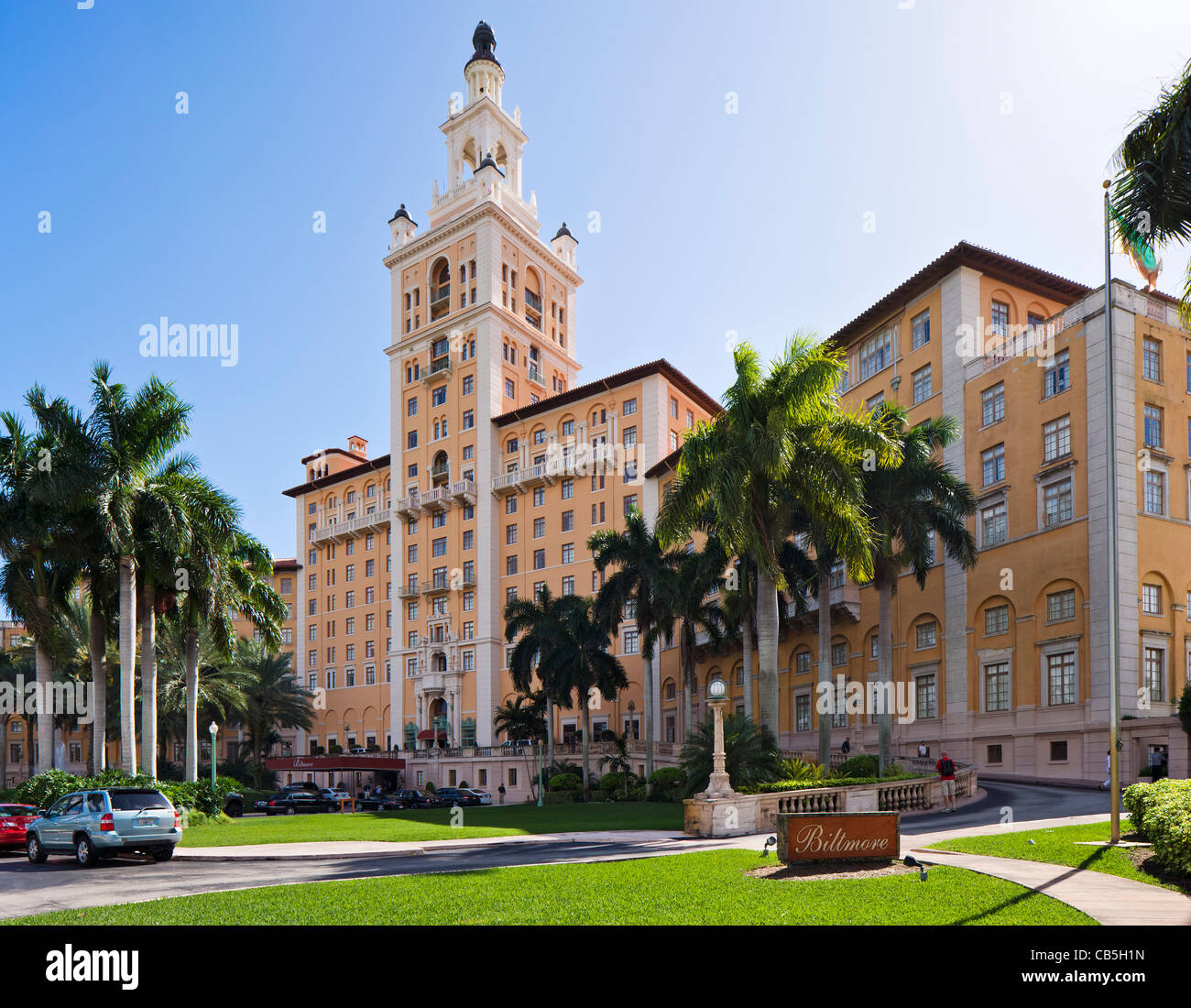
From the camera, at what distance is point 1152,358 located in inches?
1636

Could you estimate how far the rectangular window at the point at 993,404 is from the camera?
46509 millimetres

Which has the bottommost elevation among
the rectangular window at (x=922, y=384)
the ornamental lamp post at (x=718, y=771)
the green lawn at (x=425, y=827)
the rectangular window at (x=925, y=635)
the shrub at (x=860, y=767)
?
the green lawn at (x=425, y=827)

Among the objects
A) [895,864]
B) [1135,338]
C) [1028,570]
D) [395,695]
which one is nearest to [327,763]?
[395,695]

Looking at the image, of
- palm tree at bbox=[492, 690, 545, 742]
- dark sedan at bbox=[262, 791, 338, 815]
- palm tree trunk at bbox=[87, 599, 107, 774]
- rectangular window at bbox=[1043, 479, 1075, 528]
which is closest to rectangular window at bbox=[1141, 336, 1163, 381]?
rectangular window at bbox=[1043, 479, 1075, 528]

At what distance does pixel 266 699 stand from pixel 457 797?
2759 centimetres

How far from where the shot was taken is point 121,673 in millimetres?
31891

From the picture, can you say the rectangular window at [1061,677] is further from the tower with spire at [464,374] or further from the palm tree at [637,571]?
the tower with spire at [464,374]

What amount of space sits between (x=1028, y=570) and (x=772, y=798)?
23695 millimetres

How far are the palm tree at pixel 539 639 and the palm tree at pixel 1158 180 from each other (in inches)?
1662

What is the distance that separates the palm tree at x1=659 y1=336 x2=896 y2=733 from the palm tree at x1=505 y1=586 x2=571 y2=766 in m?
28.9

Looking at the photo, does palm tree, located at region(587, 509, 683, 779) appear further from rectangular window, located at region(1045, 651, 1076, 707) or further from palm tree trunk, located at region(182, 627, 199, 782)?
palm tree trunk, located at region(182, 627, 199, 782)

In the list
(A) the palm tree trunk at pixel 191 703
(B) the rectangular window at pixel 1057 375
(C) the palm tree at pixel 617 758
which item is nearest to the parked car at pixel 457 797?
(C) the palm tree at pixel 617 758
